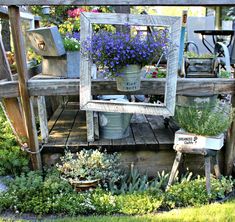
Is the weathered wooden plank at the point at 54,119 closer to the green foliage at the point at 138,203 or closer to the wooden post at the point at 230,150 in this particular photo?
the green foliage at the point at 138,203

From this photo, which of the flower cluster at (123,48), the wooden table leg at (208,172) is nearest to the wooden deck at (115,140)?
the wooden table leg at (208,172)

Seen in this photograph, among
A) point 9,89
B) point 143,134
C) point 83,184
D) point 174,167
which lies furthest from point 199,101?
point 9,89

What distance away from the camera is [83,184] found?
2764mm

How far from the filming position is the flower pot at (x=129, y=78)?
2580 millimetres

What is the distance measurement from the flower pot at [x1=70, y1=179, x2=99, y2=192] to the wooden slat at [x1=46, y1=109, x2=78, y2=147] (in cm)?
42

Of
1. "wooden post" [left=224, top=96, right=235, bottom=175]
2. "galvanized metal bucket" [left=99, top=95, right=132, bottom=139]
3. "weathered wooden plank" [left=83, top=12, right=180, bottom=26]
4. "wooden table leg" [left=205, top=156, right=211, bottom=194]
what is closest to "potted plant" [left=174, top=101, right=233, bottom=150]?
"wooden table leg" [left=205, top=156, right=211, bottom=194]

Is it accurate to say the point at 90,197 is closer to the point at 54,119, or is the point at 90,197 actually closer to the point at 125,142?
the point at 125,142

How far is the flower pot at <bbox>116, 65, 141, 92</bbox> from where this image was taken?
8.46 ft

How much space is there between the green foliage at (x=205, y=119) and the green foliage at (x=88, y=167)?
681mm

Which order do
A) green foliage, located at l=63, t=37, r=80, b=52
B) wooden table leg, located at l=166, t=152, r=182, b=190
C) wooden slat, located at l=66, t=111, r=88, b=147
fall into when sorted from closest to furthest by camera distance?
wooden table leg, located at l=166, t=152, r=182, b=190, wooden slat, located at l=66, t=111, r=88, b=147, green foliage, located at l=63, t=37, r=80, b=52

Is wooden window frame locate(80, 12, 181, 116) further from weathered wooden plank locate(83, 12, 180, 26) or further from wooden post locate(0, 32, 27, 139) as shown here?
wooden post locate(0, 32, 27, 139)

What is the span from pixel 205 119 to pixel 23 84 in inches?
58.3

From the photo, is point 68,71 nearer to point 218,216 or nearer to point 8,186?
point 8,186

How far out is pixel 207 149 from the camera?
264 centimetres
